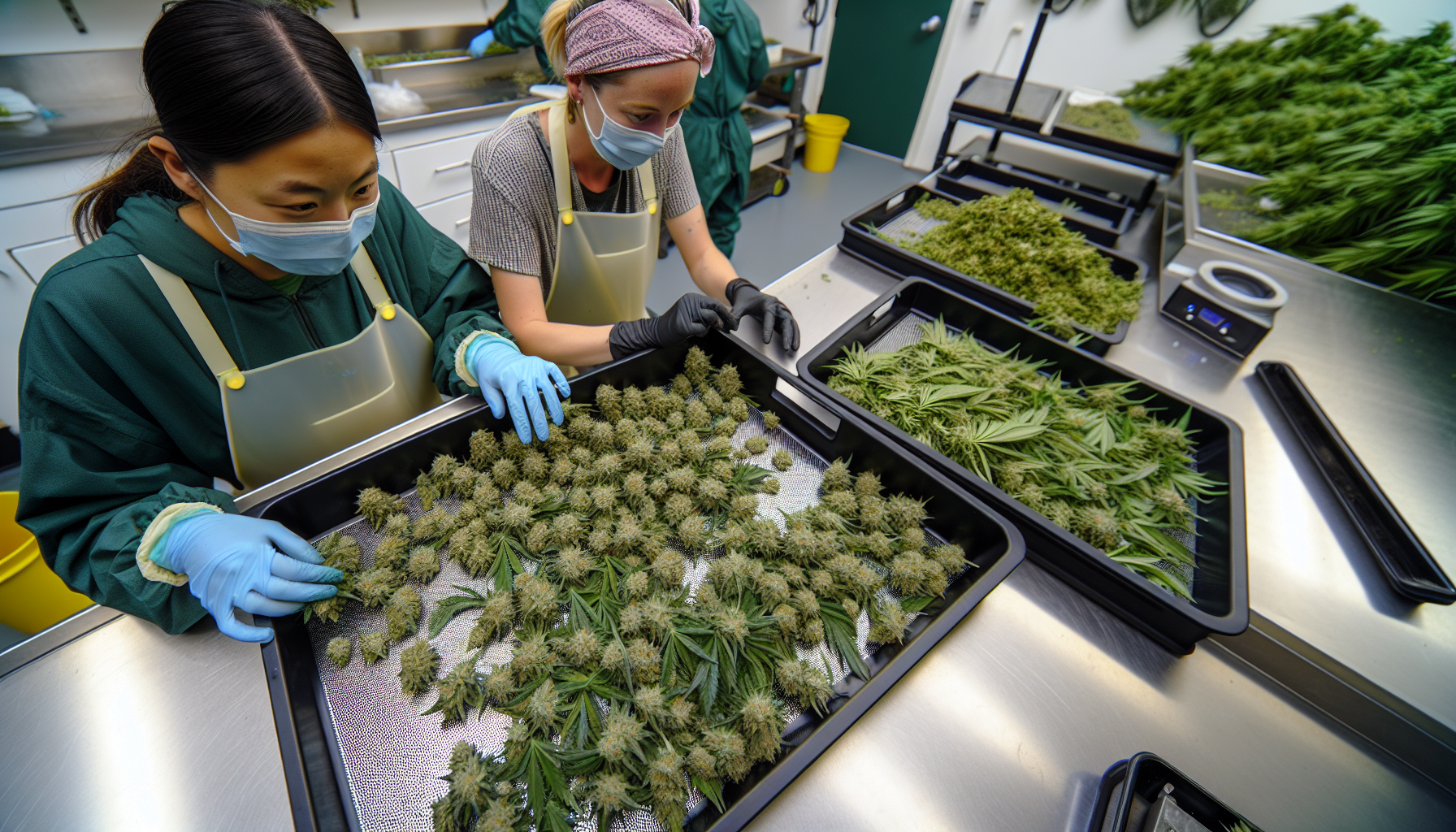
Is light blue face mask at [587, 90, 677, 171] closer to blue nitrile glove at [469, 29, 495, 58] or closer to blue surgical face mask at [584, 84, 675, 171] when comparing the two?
blue surgical face mask at [584, 84, 675, 171]

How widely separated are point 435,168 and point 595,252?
5.95 feet

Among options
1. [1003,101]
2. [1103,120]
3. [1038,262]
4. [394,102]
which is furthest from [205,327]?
[1103,120]

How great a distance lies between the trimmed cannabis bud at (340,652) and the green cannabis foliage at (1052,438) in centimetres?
102

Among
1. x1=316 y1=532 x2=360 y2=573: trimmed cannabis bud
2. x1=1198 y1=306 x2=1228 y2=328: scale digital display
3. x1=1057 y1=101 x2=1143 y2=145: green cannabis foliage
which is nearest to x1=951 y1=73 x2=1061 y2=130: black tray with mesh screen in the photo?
x1=1057 y1=101 x2=1143 y2=145: green cannabis foliage

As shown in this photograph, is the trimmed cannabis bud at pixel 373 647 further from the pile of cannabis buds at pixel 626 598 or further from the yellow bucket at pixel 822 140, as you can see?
the yellow bucket at pixel 822 140

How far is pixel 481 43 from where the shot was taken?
3.23m

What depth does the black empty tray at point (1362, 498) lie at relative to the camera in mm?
957

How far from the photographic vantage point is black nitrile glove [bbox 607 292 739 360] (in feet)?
3.97

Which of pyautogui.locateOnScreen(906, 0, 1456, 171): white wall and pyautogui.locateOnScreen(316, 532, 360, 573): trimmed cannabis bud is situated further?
pyautogui.locateOnScreen(906, 0, 1456, 171): white wall

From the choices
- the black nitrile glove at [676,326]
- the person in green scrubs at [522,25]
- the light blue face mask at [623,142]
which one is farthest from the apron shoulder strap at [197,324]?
the person in green scrubs at [522,25]

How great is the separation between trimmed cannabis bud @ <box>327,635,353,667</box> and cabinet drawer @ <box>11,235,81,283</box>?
2261mm

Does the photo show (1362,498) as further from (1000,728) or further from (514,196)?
(514,196)

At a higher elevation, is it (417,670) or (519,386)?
(519,386)

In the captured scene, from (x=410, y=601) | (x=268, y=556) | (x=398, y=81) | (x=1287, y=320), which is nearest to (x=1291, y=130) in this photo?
(x=1287, y=320)
